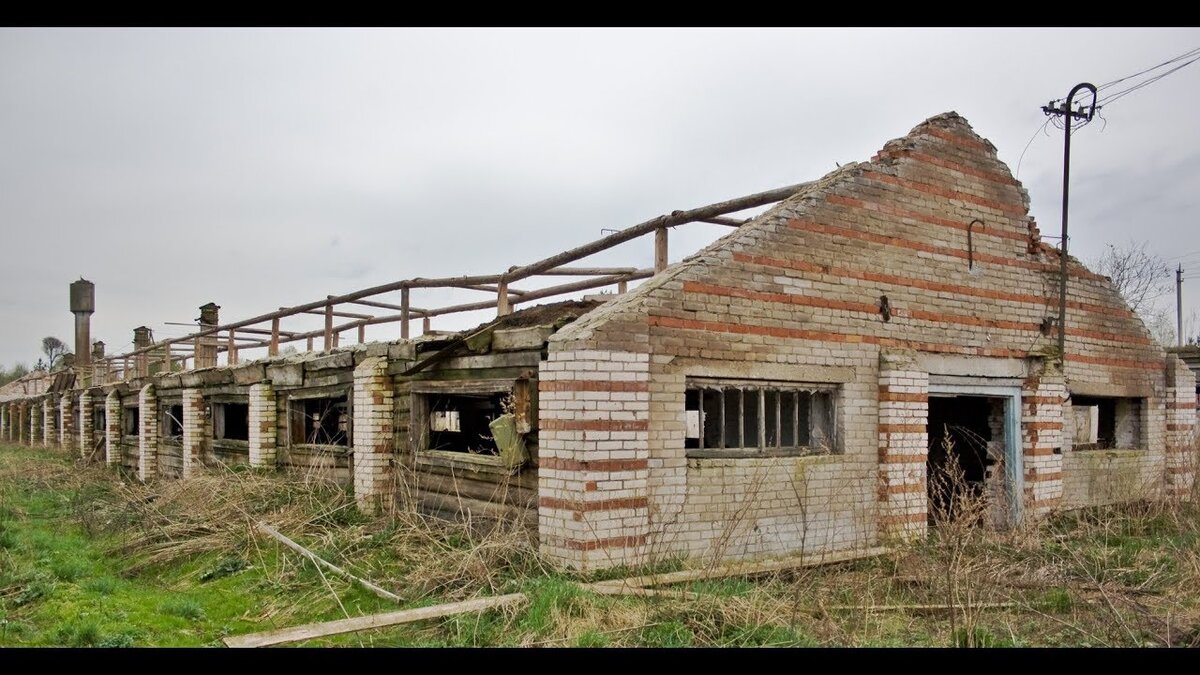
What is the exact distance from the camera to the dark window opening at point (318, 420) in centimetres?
1223

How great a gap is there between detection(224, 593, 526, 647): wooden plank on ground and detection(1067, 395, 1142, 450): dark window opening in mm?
9290

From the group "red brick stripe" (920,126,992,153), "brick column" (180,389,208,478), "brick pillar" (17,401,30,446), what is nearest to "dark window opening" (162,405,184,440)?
"brick column" (180,389,208,478)

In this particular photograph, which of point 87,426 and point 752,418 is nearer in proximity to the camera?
point 752,418

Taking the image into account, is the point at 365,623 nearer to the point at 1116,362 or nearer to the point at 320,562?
the point at 320,562

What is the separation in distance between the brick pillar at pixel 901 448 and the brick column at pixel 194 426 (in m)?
12.2

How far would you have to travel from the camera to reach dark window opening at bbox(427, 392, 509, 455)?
1083 cm

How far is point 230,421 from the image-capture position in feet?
53.6

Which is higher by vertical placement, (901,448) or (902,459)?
(901,448)

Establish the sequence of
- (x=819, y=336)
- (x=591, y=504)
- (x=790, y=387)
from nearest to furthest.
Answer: (x=591, y=504)
(x=790, y=387)
(x=819, y=336)

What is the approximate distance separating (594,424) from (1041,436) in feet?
21.1

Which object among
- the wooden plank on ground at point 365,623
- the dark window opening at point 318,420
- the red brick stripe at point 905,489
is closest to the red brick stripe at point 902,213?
the red brick stripe at point 905,489

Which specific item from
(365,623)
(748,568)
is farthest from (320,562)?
(748,568)
